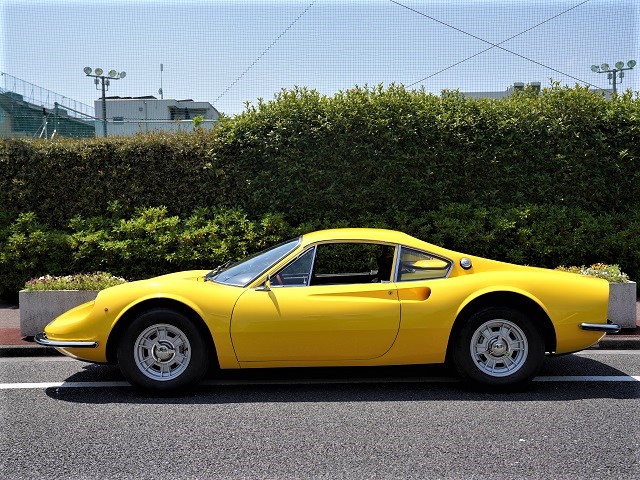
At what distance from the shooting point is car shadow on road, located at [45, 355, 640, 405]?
539 cm

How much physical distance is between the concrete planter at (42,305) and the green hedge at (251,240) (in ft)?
5.44

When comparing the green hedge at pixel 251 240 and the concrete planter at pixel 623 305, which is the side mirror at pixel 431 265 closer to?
the concrete planter at pixel 623 305

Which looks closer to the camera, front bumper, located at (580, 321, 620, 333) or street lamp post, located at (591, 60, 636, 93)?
front bumper, located at (580, 321, 620, 333)

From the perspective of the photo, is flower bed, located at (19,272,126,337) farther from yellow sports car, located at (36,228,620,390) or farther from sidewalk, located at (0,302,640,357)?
yellow sports car, located at (36,228,620,390)

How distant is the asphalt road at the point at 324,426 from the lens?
12.9ft

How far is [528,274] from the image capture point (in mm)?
5723

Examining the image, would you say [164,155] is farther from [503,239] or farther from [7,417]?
[7,417]

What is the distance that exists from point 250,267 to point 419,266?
148 centimetres

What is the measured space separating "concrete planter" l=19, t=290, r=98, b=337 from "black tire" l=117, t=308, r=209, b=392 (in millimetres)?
2661

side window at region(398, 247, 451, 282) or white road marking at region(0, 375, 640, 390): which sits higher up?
side window at region(398, 247, 451, 282)

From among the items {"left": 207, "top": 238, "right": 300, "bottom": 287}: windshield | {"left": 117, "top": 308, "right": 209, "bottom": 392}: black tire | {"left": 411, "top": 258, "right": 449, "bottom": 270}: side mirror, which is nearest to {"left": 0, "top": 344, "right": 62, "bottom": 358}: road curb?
{"left": 117, "top": 308, "right": 209, "bottom": 392}: black tire

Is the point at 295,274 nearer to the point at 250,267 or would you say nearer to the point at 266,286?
the point at 266,286

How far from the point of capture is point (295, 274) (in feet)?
18.6

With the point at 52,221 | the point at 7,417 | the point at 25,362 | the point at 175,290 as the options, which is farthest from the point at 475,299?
the point at 52,221
